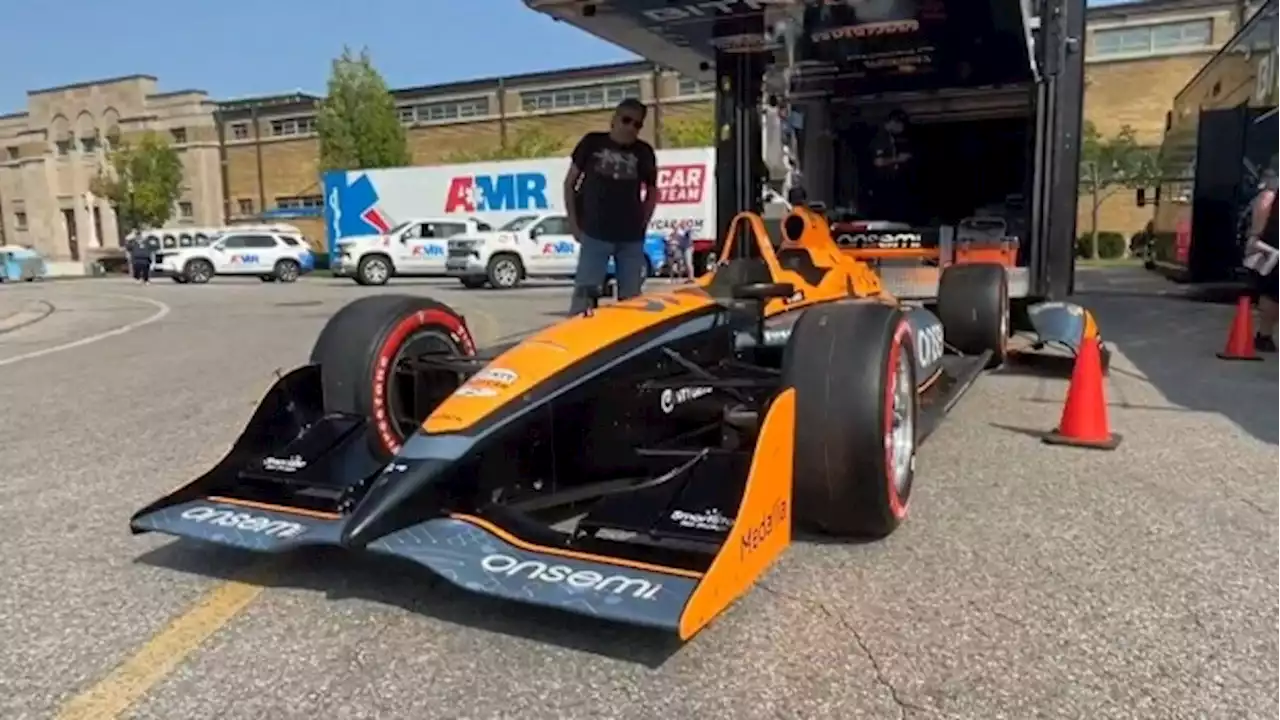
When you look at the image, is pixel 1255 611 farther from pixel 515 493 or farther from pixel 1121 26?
pixel 1121 26

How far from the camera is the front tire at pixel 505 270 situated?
20.9m

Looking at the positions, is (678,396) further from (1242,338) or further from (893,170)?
(893,170)

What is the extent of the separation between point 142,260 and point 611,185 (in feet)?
95.8

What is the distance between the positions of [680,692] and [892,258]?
22.3ft

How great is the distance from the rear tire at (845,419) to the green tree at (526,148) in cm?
3633

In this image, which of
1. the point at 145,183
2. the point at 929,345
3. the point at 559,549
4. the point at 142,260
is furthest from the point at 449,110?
the point at 559,549

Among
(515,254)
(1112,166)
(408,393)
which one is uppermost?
(1112,166)

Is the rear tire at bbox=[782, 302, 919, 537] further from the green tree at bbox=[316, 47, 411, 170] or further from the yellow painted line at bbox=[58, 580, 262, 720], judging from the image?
the green tree at bbox=[316, 47, 411, 170]

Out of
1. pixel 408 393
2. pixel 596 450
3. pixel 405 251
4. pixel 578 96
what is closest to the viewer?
pixel 596 450

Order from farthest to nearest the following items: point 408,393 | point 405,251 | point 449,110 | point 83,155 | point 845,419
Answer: point 83,155
point 449,110
point 405,251
point 408,393
point 845,419

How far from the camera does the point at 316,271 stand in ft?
121

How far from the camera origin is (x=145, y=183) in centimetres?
4756

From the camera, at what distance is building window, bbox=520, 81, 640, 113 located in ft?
137

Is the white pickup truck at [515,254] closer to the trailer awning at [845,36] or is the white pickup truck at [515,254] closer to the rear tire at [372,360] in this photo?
the trailer awning at [845,36]
